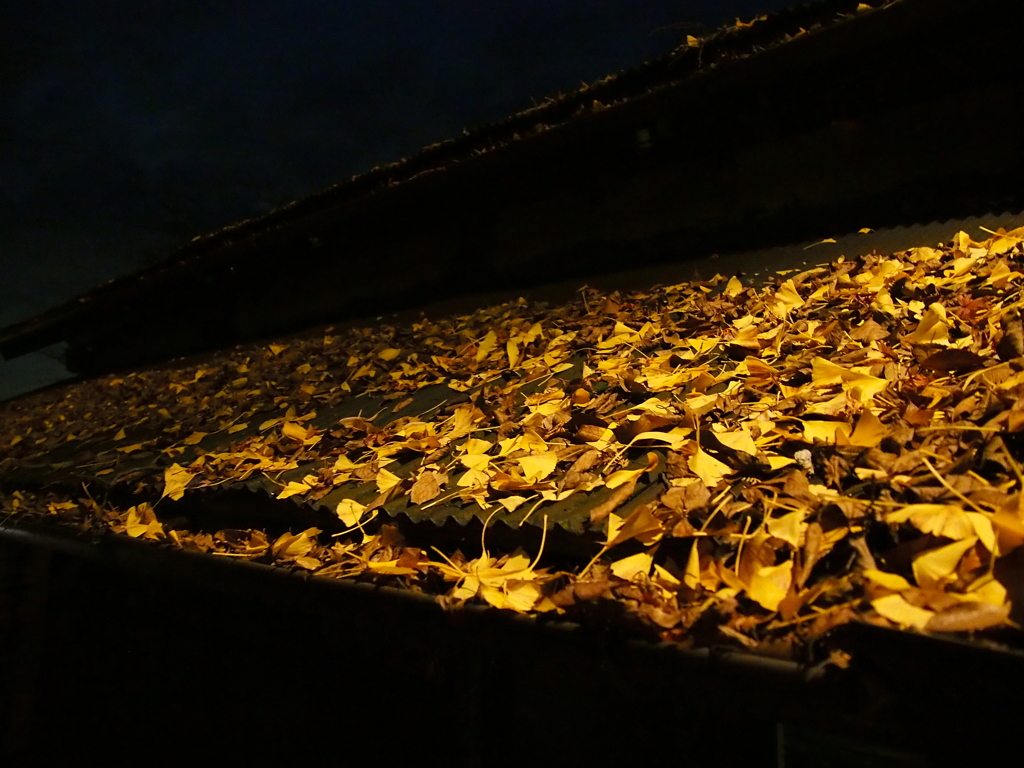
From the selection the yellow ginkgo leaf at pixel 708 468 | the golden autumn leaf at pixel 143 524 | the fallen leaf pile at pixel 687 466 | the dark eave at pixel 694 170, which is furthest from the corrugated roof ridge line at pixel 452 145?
the golden autumn leaf at pixel 143 524

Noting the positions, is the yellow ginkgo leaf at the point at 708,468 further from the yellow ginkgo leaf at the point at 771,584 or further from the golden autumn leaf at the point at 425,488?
the golden autumn leaf at the point at 425,488

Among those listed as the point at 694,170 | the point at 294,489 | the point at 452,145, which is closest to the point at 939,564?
the point at 294,489

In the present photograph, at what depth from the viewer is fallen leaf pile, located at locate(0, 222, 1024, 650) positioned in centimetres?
85

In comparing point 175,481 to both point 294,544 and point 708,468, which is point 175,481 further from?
point 708,468

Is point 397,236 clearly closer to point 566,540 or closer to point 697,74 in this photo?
point 697,74

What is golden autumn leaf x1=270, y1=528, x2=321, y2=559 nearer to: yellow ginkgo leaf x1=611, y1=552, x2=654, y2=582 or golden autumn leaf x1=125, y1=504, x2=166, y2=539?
golden autumn leaf x1=125, y1=504, x2=166, y2=539

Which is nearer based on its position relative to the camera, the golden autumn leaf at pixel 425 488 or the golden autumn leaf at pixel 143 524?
the golden autumn leaf at pixel 425 488

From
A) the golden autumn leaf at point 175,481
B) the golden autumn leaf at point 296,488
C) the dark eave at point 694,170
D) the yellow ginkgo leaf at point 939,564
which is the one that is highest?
the dark eave at point 694,170

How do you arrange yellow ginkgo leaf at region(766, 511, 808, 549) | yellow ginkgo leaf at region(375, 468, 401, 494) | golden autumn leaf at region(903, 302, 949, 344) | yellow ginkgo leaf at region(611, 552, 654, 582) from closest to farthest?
yellow ginkgo leaf at region(766, 511, 808, 549), yellow ginkgo leaf at region(611, 552, 654, 582), golden autumn leaf at region(903, 302, 949, 344), yellow ginkgo leaf at region(375, 468, 401, 494)

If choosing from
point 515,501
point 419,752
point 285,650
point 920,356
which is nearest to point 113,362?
point 285,650

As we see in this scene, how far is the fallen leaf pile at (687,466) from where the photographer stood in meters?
0.85

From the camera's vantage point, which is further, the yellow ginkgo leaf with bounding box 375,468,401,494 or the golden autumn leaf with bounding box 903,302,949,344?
the yellow ginkgo leaf with bounding box 375,468,401,494

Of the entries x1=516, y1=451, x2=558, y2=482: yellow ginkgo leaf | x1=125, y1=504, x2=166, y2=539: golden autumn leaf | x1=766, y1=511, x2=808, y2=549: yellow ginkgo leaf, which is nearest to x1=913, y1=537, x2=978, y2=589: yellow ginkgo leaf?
x1=766, y1=511, x2=808, y2=549: yellow ginkgo leaf

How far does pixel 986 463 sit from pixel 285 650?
2990 mm
